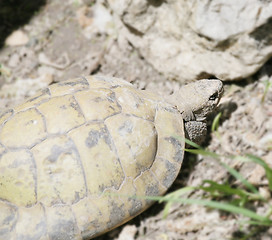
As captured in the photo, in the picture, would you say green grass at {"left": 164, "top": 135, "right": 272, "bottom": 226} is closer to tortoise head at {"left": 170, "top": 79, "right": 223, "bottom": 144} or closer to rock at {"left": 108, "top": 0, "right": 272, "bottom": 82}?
tortoise head at {"left": 170, "top": 79, "right": 223, "bottom": 144}

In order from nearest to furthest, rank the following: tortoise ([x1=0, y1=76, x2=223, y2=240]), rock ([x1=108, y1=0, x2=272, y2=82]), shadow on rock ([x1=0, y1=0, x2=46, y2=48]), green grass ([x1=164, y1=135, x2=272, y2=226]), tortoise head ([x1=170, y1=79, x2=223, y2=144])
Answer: green grass ([x1=164, y1=135, x2=272, y2=226]), tortoise ([x1=0, y1=76, x2=223, y2=240]), rock ([x1=108, y1=0, x2=272, y2=82]), tortoise head ([x1=170, y1=79, x2=223, y2=144]), shadow on rock ([x1=0, y1=0, x2=46, y2=48])

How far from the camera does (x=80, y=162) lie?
2586mm

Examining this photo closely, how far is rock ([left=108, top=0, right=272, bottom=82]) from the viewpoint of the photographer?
2945 millimetres

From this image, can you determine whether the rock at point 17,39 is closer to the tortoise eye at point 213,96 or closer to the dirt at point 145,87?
the dirt at point 145,87

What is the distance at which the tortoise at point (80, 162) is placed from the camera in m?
2.56

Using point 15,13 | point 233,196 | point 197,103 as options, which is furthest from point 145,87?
point 15,13

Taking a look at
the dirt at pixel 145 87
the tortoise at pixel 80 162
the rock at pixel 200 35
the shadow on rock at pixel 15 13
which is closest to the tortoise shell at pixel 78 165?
the tortoise at pixel 80 162

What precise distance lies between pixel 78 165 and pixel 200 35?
5.67 ft

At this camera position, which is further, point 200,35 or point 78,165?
point 200,35

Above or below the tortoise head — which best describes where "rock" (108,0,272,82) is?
above

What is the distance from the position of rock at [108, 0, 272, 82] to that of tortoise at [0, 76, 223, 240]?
0.88 m

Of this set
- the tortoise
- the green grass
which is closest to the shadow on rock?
the tortoise

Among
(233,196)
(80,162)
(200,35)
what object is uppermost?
(200,35)

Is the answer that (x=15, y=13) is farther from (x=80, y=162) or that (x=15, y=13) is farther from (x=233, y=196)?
(x=233, y=196)
